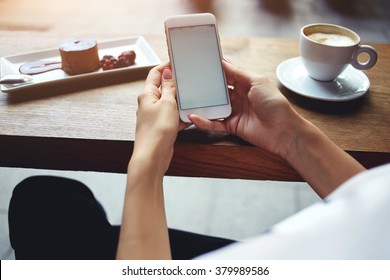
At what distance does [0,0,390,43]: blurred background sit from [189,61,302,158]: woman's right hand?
84 centimetres

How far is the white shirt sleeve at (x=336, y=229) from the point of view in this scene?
0.28 metres

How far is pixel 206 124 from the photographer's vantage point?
0.74m

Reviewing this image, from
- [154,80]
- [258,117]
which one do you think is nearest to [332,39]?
[258,117]

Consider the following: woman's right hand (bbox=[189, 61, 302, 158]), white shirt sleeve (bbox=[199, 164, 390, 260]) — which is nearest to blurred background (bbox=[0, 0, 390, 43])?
woman's right hand (bbox=[189, 61, 302, 158])

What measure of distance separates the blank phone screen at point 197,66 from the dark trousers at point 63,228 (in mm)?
254

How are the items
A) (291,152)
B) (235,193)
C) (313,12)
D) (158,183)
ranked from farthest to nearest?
(313,12) < (235,193) < (291,152) < (158,183)

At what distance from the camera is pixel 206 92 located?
0.77 metres

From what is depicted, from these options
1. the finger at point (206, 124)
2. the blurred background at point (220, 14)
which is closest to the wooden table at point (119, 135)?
the finger at point (206, 124)

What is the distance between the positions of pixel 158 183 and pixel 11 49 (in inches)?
26.4

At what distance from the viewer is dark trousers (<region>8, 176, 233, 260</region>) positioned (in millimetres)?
715

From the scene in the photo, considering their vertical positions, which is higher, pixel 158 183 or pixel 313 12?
pixel 158 183
